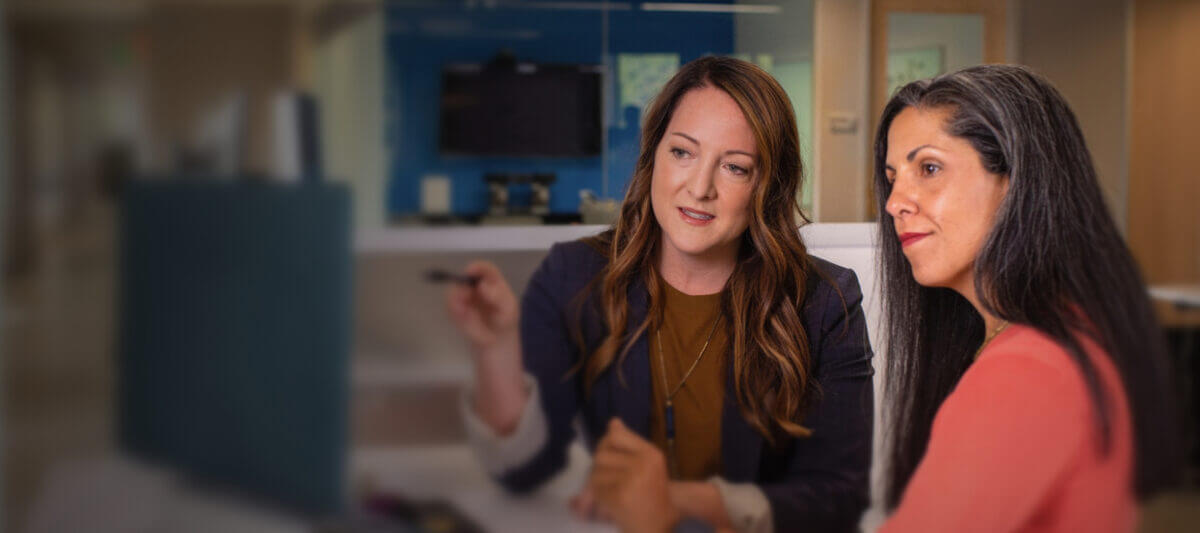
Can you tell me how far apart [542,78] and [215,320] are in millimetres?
398

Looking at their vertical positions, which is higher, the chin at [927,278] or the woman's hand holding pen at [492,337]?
the chin at [927,278]

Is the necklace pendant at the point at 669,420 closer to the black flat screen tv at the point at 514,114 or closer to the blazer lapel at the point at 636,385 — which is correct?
the blazer lapel at the point at 636,385

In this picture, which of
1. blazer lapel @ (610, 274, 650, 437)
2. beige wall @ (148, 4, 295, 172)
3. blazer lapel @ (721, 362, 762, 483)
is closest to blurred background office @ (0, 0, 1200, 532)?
beige wall @ (148, 4, 295, 172)

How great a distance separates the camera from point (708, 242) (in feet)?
2.83

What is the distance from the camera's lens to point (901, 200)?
0.90 m

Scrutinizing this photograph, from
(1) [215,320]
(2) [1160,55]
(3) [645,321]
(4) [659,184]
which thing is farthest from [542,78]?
(2) [1160,55]

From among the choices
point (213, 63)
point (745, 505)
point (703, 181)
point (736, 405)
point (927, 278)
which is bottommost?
point (745, 505)

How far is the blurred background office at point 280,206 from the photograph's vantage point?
0.82m

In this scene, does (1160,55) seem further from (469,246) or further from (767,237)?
(469,246)

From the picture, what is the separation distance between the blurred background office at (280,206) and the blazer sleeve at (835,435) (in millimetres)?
197

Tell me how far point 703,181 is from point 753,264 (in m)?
0.10

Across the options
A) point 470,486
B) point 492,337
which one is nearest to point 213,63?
point 492,337

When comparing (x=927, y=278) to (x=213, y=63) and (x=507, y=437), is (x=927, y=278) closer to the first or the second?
(x=507, y=437)

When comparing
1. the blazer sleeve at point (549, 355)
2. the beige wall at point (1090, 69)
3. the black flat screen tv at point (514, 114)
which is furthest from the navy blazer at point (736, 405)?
the beige wall at point (1090, 69)
